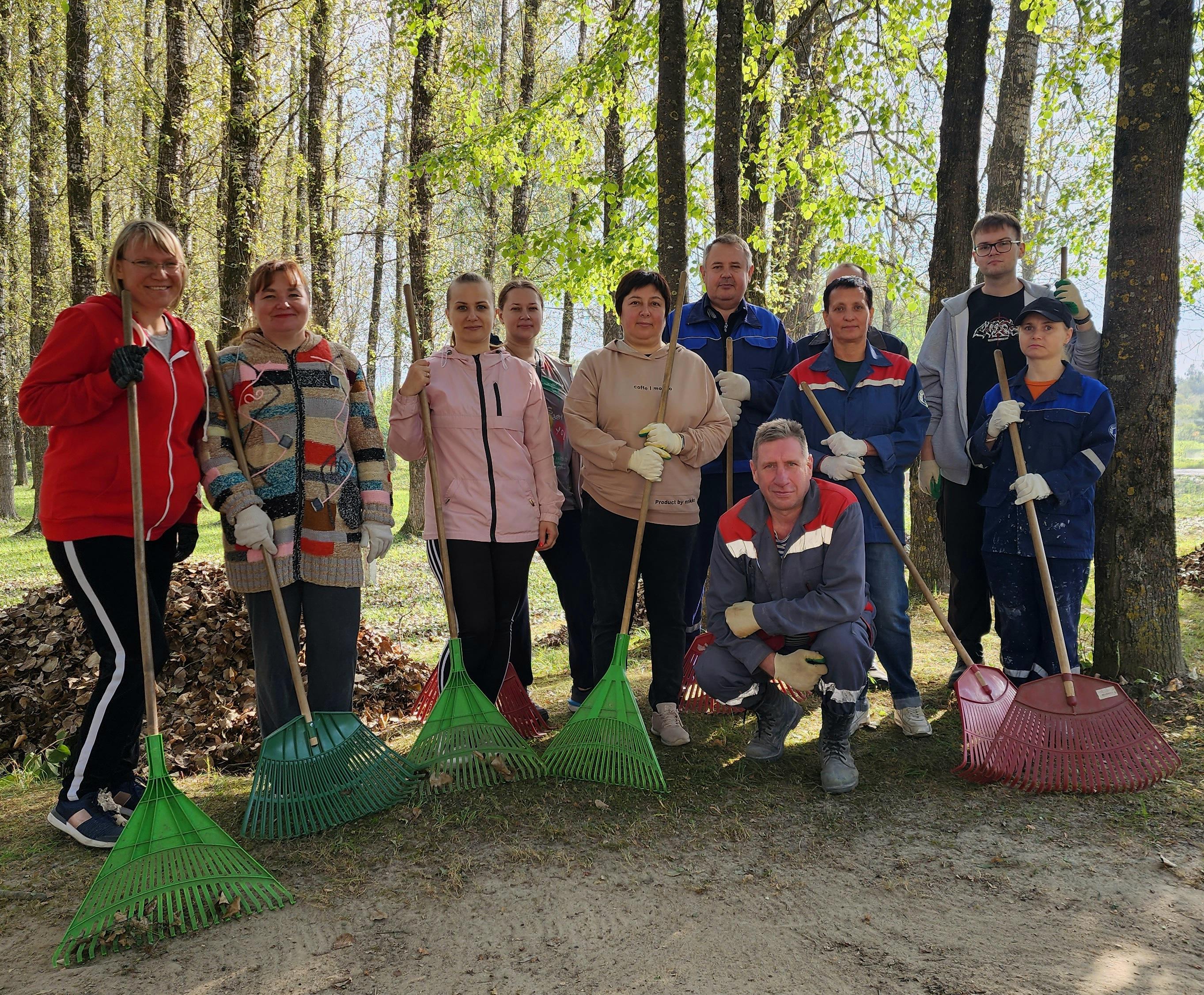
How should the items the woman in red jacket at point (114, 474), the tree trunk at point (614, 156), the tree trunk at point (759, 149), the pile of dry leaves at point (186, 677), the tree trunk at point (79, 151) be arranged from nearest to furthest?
the woman in red jacket at point (114, 474) < the pile of dry leaves at point (186, 677) < the tree trunk at point (759, 149) < the tree trunk at point (614, 156) < the tree trunk at point (79, 151)

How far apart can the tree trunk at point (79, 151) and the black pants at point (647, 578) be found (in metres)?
9.39

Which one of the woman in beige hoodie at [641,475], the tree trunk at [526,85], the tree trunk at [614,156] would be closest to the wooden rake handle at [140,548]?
the woman in beige hoodie at [641,475]

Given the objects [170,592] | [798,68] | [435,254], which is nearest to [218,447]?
[170,592]

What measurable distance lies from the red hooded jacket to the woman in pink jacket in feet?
2.80

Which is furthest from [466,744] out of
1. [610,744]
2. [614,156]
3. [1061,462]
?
[614,156]

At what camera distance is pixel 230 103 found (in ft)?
24.5

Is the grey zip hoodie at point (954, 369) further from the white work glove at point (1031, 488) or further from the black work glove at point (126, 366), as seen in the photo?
the black work glove at point (126, 366)

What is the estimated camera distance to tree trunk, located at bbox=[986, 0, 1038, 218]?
8.10m

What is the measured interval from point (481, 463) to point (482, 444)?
0.26ft

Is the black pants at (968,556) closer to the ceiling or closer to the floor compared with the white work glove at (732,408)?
closer to the floor

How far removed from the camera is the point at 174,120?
8609mm

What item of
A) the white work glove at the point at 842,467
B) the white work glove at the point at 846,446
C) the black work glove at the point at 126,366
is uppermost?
the black work glove at the point at 126,366

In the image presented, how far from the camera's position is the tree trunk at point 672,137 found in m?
6.03

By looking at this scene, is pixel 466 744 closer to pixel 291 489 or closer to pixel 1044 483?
pixel 291 489
